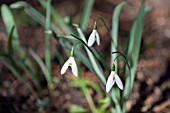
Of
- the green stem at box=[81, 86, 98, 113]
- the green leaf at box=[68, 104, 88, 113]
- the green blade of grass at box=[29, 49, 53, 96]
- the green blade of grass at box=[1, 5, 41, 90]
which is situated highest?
the green blade of grass at box=[1, 5, 41, 90]

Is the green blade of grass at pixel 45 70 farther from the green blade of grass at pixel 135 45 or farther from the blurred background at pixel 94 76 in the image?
the green blade of grass at pixel 135 45

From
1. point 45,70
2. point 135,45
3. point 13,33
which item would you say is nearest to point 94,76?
point 45,70

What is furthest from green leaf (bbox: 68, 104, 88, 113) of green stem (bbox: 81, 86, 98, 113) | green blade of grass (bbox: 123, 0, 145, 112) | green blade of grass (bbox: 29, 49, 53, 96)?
green blade of grass (bbox: 123, 0, 145, 112)

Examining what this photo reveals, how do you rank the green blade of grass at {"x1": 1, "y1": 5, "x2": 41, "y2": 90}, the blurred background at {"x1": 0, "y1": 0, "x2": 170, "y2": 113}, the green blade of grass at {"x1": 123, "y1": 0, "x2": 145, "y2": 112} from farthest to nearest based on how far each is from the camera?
the blurred background at {"x1": 0, "y1": 0, "x2": 170, "y2": 113}
the green blade of grass at {"x1": 1, "y1": 5, "x2": 41, "y2": 90}
the green blade of grass at {"x1": 123, "y1": 0, "x2": 145, "y2": 112}

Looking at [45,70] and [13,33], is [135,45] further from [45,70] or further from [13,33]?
[13,33]

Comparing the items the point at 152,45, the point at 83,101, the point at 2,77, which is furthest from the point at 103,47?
the point at 2,77

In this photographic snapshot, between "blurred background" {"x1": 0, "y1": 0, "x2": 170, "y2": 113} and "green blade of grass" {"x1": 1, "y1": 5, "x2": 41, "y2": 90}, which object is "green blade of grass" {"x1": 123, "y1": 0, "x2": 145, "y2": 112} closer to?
"blurred background" {"x1": 0, "y1": 0, "x2": 170, "y2": 113}

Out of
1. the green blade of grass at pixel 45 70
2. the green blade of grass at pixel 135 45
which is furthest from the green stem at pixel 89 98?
the green blade of grass at pixel 135 45

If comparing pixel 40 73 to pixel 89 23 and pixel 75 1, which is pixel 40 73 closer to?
pixel 89 23
